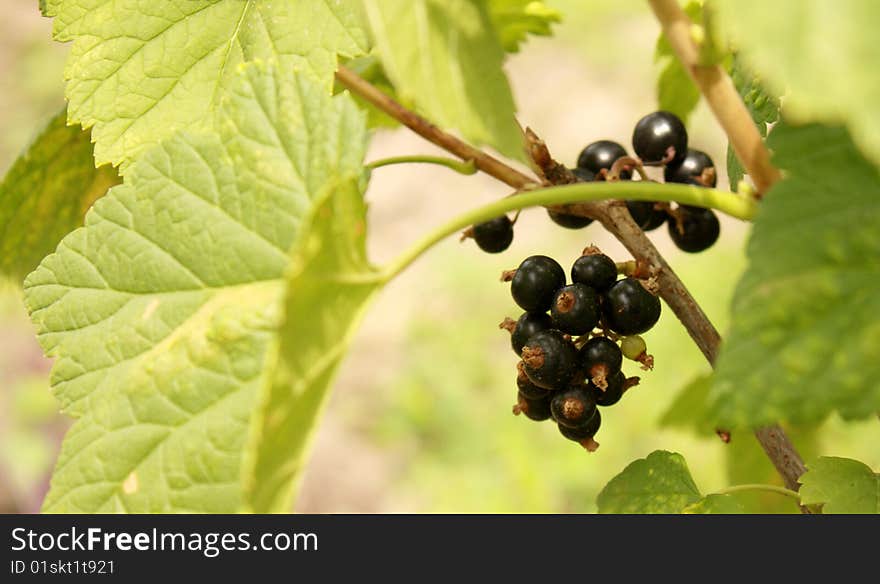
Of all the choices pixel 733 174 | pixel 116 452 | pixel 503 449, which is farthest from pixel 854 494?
pixel 503 449

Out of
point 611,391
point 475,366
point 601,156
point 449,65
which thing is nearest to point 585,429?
point 611,391

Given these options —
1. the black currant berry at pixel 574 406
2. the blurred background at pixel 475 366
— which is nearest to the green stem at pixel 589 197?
the black currant berry at pixel 574 406

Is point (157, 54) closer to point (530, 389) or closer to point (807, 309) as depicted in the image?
point (530, 389)

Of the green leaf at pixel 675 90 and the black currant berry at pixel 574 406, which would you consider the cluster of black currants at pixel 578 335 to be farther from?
the green leaf at pixel 675 90

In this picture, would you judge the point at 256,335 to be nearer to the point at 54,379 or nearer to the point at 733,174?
the point at 54,379

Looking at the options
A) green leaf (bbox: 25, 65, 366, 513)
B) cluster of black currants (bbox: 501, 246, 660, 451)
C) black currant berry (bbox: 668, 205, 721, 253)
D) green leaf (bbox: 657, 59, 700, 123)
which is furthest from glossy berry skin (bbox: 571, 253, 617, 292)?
green leaf (bbox: 657, 59, 700, 123)
